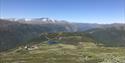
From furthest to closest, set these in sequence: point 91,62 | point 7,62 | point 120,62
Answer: point 7,62
point 91,62
point 120,62

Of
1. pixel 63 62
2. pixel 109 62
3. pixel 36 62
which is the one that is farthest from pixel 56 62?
pixel 109 62

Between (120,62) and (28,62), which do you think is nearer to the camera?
(120,62)

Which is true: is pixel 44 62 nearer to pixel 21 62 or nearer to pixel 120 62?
pixel 21 62

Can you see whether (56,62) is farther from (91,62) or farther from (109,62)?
(109,62)

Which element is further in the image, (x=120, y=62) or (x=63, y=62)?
(x=63, y=62)

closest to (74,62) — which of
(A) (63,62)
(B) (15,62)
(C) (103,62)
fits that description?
(A) (63,62)

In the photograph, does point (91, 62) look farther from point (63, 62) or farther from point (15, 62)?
point (15, 62)

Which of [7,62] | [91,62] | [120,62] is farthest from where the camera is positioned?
[7,62]

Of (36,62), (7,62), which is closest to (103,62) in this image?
(36,62)
